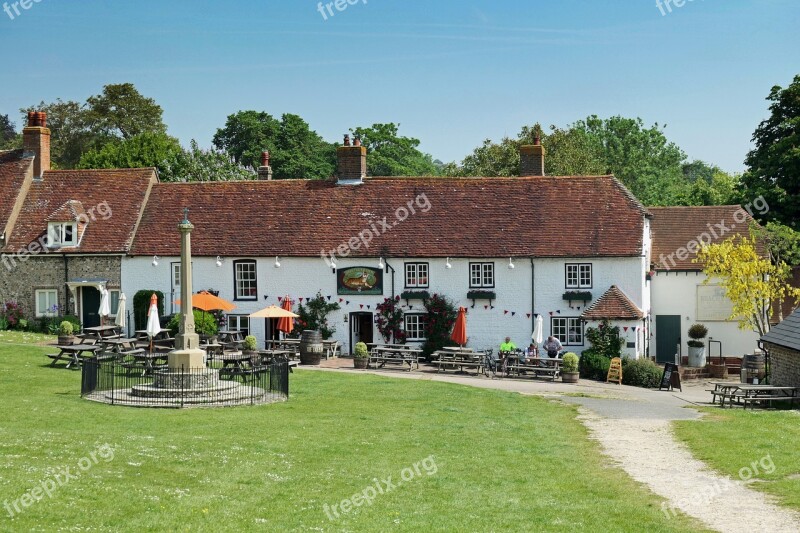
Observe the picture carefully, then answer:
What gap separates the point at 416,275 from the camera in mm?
42031

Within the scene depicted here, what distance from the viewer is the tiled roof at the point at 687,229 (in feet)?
148

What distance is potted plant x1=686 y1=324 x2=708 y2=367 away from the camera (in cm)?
4350

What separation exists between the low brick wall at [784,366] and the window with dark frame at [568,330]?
766cm

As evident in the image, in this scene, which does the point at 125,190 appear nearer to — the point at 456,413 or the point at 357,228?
the point at 357,228

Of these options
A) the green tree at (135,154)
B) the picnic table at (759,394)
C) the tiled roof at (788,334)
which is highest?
the green tree at (135,154)

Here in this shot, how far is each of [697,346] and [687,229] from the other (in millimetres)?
6202

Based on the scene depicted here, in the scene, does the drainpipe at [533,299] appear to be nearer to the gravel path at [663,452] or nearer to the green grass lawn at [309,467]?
the gravel path at [663,452]

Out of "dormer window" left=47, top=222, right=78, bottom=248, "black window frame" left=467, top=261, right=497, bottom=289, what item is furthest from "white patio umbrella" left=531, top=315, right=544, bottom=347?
"dormer window" left=47, top=222, right=78, bottom=248

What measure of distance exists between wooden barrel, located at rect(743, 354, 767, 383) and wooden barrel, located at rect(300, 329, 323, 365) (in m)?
16.3

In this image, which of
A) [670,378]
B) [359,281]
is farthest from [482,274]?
[670,378]

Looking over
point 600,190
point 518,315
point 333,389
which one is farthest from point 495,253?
point 333,389

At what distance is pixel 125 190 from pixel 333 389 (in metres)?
20.5

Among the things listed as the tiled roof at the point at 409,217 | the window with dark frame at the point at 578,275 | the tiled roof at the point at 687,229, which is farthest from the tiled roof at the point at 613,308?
the tiled roof at the point at 687,229

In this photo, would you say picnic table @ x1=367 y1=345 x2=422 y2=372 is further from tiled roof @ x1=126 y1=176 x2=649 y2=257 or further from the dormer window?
the dormer window
